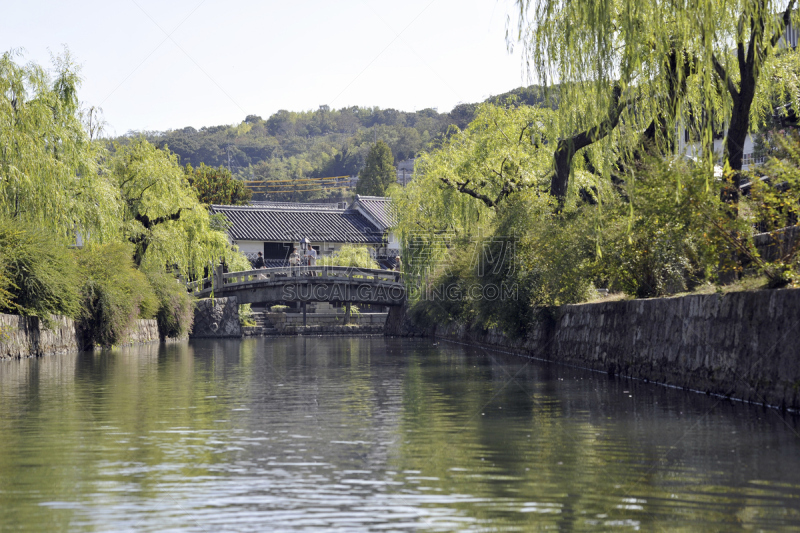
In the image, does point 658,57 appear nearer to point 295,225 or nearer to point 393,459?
point 393,459

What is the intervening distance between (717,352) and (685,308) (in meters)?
1.53

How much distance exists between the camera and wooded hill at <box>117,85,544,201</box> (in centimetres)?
11125

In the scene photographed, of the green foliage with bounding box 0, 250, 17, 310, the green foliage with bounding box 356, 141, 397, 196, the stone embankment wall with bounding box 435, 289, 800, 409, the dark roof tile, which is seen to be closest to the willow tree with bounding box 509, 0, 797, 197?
the stone embankment wall with bounding box 435, 289, 800, 409

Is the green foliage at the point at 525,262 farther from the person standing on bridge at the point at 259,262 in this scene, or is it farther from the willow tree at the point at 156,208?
the person standing on bridge at the point at 259,262

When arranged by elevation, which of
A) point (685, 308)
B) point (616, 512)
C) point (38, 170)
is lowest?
point (616, 512)

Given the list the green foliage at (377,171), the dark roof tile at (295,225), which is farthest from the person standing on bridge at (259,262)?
the green foliage at (377,171)

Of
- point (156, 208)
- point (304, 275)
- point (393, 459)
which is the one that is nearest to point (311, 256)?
point (304, 275)

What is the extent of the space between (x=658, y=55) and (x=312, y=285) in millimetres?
34792

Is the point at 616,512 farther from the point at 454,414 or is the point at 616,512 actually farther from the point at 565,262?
the point at 565,262

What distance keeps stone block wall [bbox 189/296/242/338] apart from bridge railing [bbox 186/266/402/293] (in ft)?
3.07

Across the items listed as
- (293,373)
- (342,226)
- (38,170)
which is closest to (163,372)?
(293,373)

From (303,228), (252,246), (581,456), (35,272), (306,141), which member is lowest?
(581,456)

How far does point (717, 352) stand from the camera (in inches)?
518

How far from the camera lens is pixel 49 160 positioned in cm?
2322
